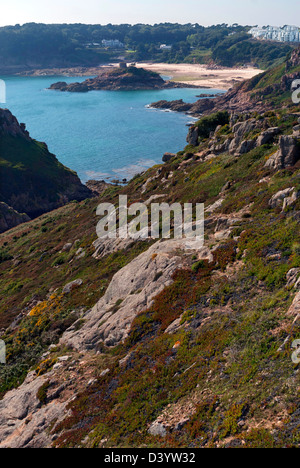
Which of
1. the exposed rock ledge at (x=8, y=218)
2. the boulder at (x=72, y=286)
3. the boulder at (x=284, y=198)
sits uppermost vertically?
the boulder at (x=284, y=198)

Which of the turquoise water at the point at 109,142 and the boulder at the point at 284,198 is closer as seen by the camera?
the boulder at the point at 284,198

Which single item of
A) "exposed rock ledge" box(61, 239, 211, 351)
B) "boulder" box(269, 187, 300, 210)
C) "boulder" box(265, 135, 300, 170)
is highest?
"boulder" box(265, 135, 300, 170)

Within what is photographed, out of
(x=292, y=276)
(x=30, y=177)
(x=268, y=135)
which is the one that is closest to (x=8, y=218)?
(x=30, y=177)

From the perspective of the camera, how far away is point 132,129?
605ft

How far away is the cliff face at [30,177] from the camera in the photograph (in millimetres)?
117312

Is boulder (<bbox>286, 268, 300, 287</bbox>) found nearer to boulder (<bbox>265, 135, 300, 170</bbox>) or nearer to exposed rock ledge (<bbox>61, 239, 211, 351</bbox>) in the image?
exposed rock ledge (<bbox>61, 239, 211, 351</bbox>)

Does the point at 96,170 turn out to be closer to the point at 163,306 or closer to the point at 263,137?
the point at 263,137

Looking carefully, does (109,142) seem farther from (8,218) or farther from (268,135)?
(268,135)

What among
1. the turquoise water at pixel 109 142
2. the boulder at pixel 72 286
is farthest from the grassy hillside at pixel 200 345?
the turquoise water at pixel 109 142

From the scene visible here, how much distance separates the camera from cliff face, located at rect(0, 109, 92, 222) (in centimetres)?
11731

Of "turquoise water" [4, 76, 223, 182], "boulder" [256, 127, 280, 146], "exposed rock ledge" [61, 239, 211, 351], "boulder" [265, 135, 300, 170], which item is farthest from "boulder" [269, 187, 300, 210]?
"turquoise water" [4, 76, 223, 182]

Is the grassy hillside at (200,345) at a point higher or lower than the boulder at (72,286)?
higher

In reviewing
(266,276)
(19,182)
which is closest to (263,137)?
(266,276)

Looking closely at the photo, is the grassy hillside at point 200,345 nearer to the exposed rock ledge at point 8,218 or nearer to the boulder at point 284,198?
the boulder at point 284,198
